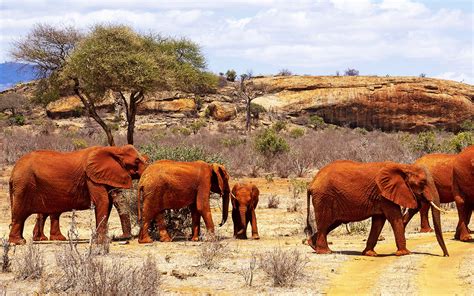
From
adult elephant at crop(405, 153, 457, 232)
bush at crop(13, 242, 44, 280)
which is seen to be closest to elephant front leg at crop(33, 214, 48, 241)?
bush at crop(13, 242, 44, 280)

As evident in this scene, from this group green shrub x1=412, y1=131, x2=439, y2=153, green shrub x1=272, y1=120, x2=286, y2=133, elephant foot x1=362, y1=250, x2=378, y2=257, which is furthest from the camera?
green shrub x1=272, y1=120, x2=286, y2=133

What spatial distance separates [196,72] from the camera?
1737 inches

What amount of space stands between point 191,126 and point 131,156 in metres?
43.0

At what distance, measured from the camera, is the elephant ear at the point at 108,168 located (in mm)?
14734

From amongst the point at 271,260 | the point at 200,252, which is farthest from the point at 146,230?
the point at 271,260

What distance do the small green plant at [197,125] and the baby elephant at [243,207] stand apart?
130 feet

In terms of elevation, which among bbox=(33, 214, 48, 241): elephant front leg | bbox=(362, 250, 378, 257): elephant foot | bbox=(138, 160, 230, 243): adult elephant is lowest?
bbox=(33, 214, 48, 241): elephant front leg

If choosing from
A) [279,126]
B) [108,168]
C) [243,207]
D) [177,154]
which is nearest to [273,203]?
[177,154]

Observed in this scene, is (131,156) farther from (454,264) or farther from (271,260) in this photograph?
(454,264)

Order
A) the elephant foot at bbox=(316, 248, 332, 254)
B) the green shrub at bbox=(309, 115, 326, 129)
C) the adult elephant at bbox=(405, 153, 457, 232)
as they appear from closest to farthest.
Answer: the elephant foot at bbox=(316, 248, 332, 254) < the adult elephant at bbox=(405, 153, 457, 232) < the green shrub at bbox=(309, 115, 326, 129)

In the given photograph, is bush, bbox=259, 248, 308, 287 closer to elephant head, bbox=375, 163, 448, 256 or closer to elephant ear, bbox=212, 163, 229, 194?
elephant head, bbox=375, 163, 448, 256

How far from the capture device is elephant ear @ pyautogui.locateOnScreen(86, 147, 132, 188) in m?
14.7

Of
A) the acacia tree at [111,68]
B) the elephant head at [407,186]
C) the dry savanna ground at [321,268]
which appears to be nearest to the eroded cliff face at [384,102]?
the acacia tree at [111,68]

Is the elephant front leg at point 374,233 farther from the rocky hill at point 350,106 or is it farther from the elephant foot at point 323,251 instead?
the rocky hill at point 350,106
